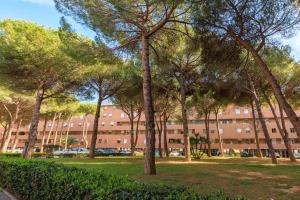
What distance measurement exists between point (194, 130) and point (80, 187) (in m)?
48.3

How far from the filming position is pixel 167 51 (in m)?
15.4

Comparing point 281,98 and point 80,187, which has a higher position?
point 281,98

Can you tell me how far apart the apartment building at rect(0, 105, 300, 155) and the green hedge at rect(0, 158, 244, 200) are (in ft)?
114

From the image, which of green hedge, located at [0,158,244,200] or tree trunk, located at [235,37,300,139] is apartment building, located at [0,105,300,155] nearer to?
tree trunk, located at [235,37,300,139]

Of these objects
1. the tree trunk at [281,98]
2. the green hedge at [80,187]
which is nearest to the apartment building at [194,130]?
the tree trunk at [281,98]

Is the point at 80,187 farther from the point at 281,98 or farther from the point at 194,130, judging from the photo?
the point at 194,130

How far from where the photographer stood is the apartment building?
156ft

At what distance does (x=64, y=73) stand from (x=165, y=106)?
35.7ft

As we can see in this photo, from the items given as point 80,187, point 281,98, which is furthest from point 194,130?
point 80,187

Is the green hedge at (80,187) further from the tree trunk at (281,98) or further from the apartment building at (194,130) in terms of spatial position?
the apartment building at (194,130)

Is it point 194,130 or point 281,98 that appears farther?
point 194,130

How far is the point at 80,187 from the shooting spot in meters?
4.61

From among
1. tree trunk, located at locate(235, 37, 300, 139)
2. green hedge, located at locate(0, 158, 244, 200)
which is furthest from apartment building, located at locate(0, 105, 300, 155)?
green hedge, located at locate(0, 158, 244, 200)

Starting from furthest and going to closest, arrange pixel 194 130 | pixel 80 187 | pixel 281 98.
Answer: pixel 194 130, pixel 281 98, pixel 80 187
